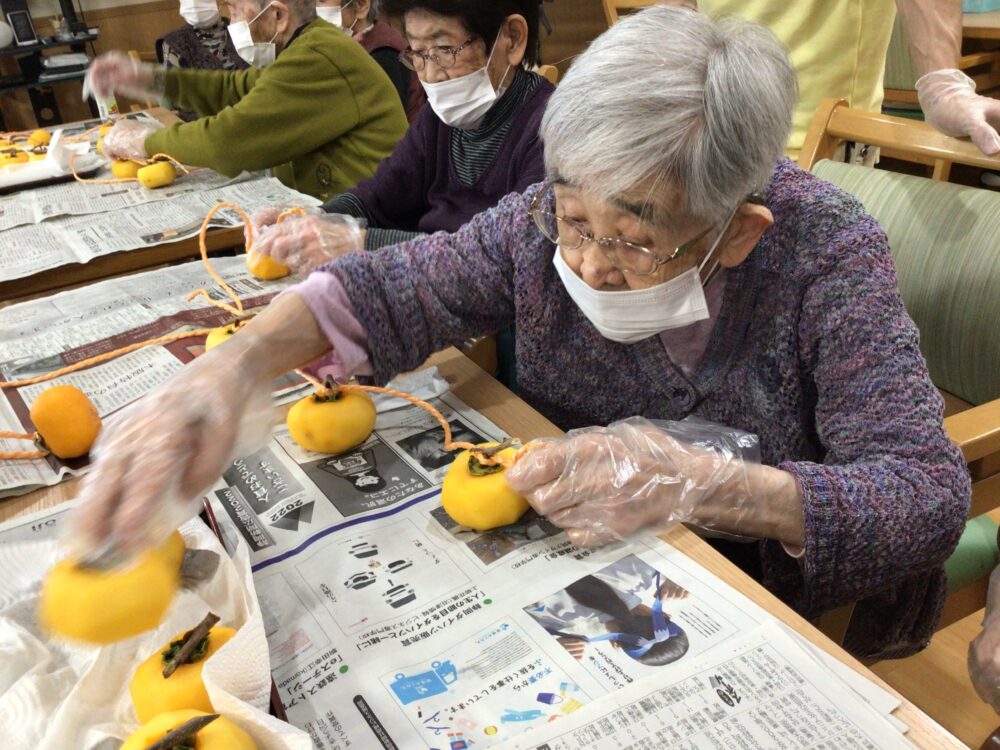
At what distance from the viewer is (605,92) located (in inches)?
31.1

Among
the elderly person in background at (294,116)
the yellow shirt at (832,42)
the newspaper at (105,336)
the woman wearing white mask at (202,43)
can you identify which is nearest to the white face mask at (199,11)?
the woman wearing white mask at (202,43)

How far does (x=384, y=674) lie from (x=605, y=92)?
1.85 feet

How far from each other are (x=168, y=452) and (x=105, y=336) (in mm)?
669

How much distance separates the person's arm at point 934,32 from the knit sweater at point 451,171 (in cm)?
63

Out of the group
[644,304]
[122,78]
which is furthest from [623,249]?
[122,78]

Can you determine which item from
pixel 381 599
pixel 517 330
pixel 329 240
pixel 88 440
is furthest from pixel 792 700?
pixel 329 240

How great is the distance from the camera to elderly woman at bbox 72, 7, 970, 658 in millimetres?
785

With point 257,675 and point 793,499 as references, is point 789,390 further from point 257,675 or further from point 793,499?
point 257,675

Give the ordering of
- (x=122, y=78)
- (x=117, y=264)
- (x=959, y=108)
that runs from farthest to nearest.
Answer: (x=122, y=78) < (x=117, y=264) < (x=959, y=108)

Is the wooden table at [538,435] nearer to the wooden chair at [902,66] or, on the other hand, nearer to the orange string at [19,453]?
the orange string at [19,453]

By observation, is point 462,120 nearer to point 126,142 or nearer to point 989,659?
point 126,142

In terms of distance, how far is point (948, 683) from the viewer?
1.19m

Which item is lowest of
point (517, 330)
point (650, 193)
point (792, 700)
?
point (792, 700)

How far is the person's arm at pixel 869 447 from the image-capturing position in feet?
2.64
